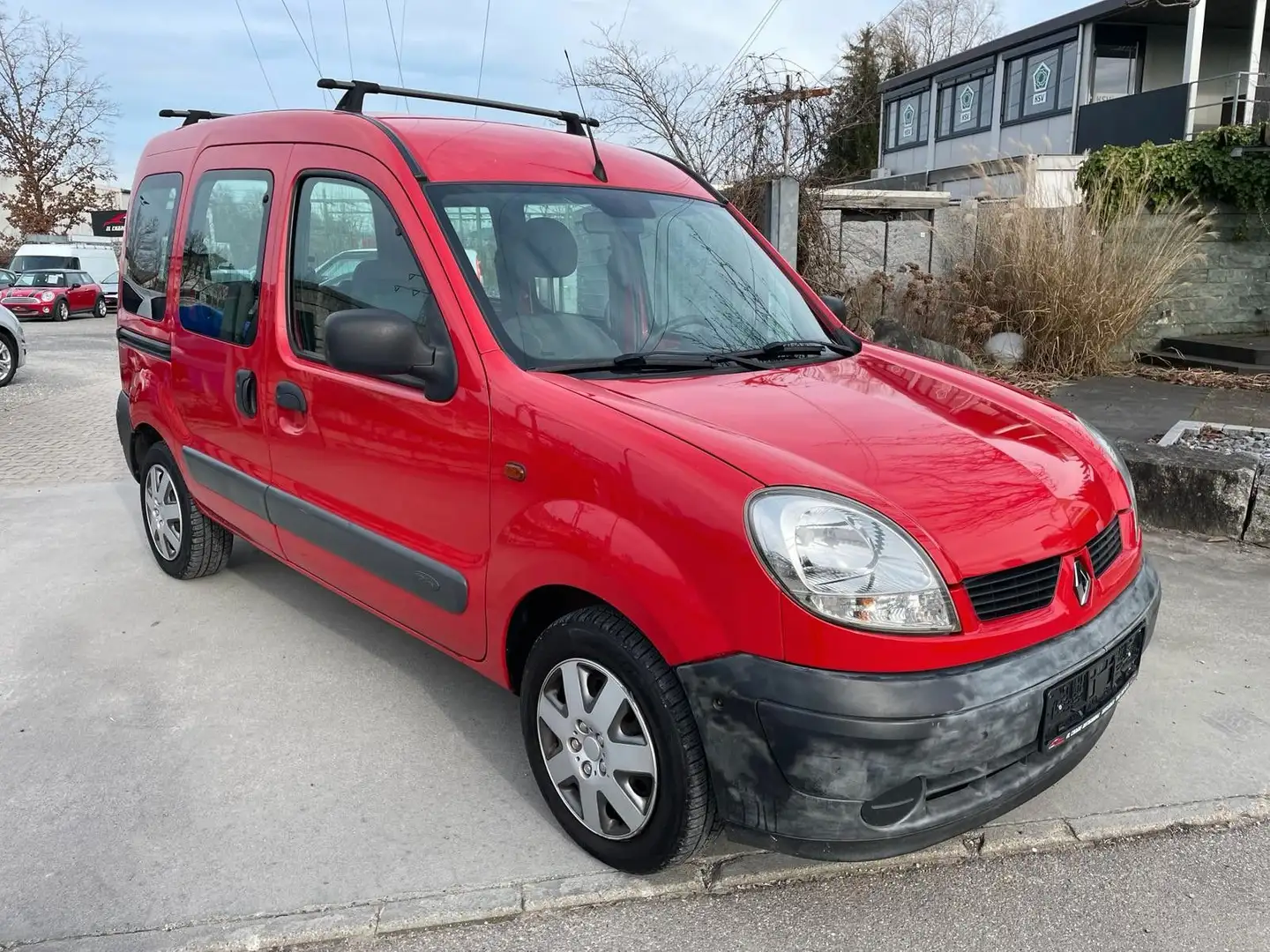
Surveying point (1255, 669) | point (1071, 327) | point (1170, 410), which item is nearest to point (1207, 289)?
point (1071, 327)

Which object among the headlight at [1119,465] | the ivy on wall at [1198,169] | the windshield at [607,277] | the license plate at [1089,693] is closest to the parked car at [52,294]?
the ivy on wall at [1198,169]

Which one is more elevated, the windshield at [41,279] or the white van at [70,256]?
the white van at [70,256]

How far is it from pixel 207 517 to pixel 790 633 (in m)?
3.60

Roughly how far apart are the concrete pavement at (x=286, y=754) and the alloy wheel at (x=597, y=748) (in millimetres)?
197

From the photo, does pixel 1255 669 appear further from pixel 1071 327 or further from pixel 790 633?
pixel 1071 327

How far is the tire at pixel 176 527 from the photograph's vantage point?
15.6 feet

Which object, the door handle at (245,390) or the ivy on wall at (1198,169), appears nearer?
the door handle at (245,390)

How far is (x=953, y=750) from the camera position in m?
2.16

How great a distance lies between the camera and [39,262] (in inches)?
1093

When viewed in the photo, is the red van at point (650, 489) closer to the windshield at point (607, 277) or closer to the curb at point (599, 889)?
the windshield at point (607, 277)

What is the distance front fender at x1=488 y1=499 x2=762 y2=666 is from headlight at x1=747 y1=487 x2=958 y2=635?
0.13 m

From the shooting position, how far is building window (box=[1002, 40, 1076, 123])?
985 inches

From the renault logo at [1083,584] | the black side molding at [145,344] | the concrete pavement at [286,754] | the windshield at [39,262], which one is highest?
the windshield at [39,262]

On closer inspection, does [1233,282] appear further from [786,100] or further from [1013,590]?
[1013,590]
